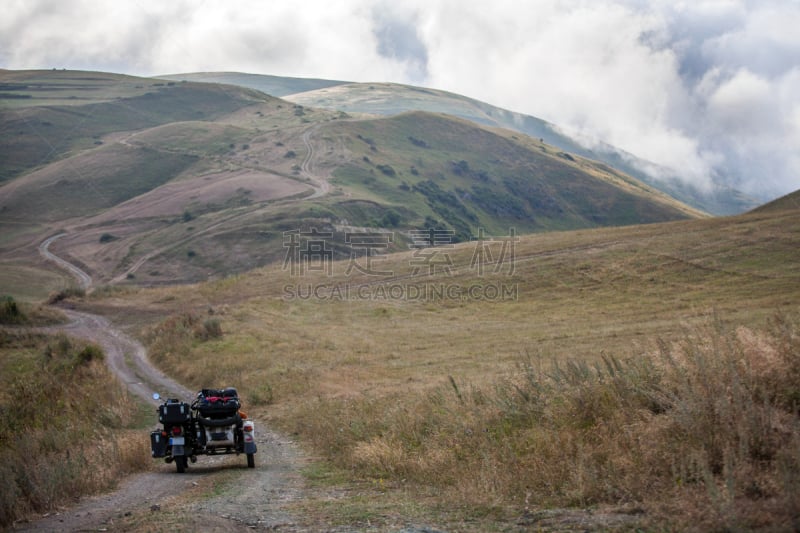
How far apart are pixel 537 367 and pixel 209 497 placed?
6865mm

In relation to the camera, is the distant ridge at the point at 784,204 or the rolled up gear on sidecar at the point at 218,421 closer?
the rolled up gear on sidecar at the point at 218,421

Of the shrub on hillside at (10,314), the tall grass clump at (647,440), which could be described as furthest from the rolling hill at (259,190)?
the tall grass clump at (647,440)

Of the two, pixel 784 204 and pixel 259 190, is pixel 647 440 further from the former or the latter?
pixel 259 190

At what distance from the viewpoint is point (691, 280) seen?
44375 millimetres

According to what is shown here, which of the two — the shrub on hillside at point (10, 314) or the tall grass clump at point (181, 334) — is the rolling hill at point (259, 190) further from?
the tall grass clump at point (181, 334)

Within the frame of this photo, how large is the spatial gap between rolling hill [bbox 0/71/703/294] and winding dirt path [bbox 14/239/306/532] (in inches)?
3104

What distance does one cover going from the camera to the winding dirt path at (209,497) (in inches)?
330

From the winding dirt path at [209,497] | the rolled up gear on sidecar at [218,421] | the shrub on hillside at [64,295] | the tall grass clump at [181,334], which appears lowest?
the winding dirt path at [209,497]

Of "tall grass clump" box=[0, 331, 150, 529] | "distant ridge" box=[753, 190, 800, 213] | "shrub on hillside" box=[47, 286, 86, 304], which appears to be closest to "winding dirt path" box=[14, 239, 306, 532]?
"tall grass clump" box=[0, 331, 150, 529]

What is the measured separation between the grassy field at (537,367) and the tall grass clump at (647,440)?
0.11 ft

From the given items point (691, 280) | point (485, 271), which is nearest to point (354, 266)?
point (485, 271)

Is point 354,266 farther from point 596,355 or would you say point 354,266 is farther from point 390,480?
point 390,480

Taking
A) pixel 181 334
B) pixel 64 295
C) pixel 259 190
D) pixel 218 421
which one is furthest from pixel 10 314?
pixel 259 190

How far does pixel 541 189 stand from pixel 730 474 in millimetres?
174080
